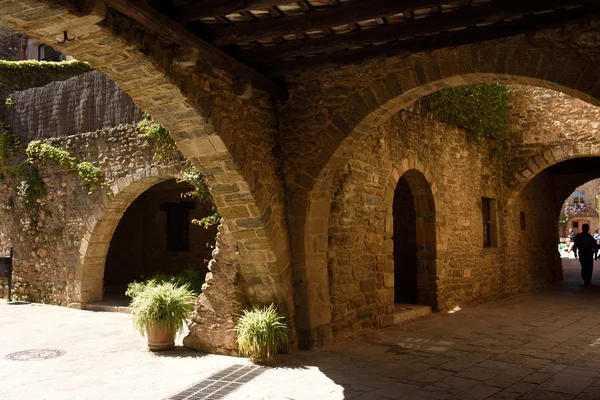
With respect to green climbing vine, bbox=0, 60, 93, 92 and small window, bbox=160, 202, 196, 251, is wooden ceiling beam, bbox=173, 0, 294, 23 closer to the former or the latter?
small window, bbox=160, 202, 196, 251

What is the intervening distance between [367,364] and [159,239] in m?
7.20

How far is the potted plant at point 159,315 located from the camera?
5438mm

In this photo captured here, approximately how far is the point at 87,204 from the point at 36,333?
8.74ft

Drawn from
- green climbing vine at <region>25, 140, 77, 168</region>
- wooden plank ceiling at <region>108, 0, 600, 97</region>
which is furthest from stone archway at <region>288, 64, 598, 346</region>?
green climbing vine at <region>25, 140, 77, 168</region>

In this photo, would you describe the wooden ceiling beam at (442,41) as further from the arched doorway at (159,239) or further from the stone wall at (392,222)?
the arched doorway at (159,239)

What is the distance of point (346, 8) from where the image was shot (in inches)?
157

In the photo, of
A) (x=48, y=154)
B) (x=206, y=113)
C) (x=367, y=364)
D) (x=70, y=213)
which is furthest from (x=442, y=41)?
(x=48, y=154)

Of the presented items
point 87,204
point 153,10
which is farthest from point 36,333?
point 153,10

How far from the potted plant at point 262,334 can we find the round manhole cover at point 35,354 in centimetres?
197

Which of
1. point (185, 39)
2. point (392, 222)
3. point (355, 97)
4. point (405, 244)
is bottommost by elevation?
point (405, 244)

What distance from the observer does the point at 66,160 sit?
8.88 m

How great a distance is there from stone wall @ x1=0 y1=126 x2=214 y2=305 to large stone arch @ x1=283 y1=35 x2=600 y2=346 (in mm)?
2887

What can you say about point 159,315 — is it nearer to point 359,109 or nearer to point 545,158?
point 359,109

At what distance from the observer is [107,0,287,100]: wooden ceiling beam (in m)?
3.56
